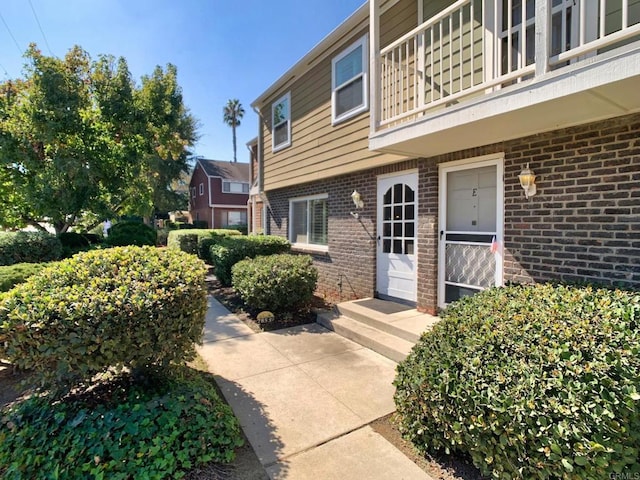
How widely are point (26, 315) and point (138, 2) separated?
7.62m

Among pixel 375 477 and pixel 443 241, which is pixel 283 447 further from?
pixel 443 241

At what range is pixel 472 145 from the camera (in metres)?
4.52

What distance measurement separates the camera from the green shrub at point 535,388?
184cm

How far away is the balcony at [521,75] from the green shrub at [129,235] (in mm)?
10095

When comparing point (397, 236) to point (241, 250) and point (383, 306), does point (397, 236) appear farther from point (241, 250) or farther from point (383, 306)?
point (241, 250)

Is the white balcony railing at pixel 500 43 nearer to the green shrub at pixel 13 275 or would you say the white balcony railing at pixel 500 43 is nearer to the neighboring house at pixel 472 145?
the neighboring house at pixel 472 145

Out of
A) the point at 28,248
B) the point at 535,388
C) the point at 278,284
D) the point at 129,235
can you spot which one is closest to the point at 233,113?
the point at 129,235

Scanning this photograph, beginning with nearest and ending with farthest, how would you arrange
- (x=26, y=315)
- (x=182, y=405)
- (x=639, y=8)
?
(x=26, y=315), (x=182, y=405), (x=639, y=8)

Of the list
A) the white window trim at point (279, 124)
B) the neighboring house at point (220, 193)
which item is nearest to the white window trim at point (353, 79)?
the white window trim at point (279, 124)

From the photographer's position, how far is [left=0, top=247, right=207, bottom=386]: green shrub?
2.28m

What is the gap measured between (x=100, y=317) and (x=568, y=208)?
15.2ft

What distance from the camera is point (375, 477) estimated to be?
236 centimetres

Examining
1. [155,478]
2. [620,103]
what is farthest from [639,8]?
Answer: [155,478]

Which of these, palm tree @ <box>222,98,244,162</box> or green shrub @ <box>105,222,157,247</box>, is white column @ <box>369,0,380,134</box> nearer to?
green shrub @ <box>105,222,157,247</box>
